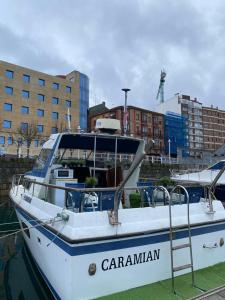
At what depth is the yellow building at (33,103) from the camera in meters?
43.5

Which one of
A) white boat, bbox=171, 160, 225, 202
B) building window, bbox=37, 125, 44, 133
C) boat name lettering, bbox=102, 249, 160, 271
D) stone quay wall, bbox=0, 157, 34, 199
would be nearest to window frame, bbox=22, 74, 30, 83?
building window, bbox=37, 125, 44, 133

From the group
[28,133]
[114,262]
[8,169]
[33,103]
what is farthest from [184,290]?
[33,103]

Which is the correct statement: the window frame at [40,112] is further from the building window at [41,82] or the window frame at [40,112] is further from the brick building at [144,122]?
the brick building at [144,122]

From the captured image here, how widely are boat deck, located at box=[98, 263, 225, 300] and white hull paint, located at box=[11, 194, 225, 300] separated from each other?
9 centimetres

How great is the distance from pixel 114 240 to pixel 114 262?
33 centimetres

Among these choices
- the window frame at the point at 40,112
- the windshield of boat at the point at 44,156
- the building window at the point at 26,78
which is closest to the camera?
the windshield of boat at the point at 44,156

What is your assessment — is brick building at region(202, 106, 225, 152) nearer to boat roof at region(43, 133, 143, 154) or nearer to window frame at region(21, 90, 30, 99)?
window frame at region(21, 90, 30, 99)

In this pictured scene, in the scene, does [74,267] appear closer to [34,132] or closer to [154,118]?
[34,132]

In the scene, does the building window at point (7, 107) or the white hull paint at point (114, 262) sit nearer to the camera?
the white hull paint at point (114, 262)

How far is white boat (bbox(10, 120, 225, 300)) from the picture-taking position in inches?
171

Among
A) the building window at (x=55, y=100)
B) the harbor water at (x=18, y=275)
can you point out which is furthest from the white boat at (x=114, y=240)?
the building window at (x=55, y=100)

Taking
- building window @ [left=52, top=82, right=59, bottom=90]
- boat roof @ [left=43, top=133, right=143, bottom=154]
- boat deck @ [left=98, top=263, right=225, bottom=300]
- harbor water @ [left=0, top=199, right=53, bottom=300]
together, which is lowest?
harbor water @ [left=0, top=199, right=53, bottom=300]


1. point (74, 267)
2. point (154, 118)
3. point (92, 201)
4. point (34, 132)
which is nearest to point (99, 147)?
point (92, 201)

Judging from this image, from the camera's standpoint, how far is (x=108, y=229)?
454 cm
